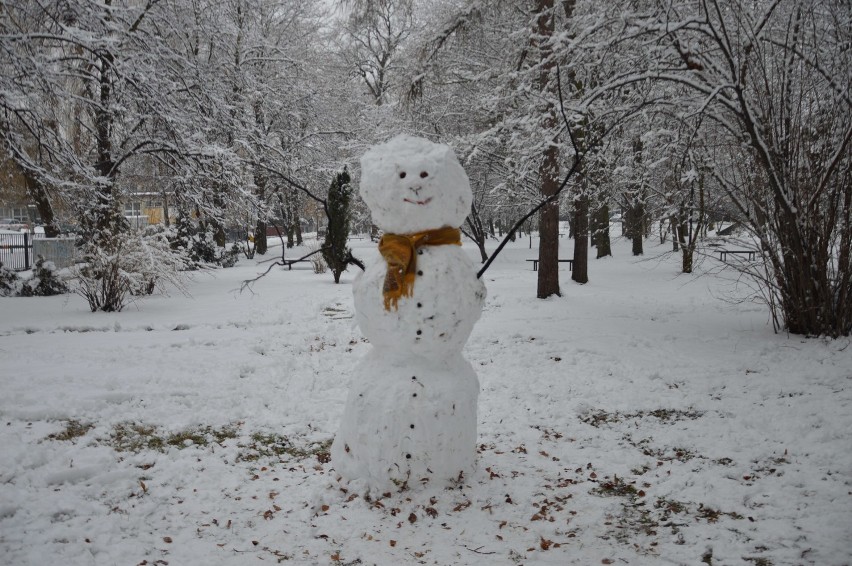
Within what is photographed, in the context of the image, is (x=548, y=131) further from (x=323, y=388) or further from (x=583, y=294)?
(x=323, y=388)

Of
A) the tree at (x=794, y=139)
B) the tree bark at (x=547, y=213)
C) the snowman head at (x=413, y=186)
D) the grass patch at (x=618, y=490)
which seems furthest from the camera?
the tree bark at (x=547, y=213)

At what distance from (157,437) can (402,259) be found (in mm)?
2727

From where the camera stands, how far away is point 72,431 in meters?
4.34

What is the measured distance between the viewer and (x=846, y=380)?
5.21 metres

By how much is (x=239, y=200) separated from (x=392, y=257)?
10705 millimetres

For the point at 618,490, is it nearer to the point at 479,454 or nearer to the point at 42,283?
the point at 479,454

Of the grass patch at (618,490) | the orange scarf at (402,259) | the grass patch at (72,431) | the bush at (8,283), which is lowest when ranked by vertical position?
the grass patch at (618,490)

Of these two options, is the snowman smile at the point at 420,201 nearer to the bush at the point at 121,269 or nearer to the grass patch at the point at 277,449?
the grass patch at the point at 277,449

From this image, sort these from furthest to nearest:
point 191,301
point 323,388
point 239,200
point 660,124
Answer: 1. point 239,200
2. point 191,301
3. point 660,124
4. point 323,388

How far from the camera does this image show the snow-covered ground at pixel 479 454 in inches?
117

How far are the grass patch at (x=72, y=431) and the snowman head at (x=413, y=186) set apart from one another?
3.08 metres

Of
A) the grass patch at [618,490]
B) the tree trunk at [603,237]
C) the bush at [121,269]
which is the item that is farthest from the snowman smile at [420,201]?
the tree trunk at [603,237]

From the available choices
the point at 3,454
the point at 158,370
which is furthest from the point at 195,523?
the point at 158,370

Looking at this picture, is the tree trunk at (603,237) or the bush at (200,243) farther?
the tree trunk at (603,237)
